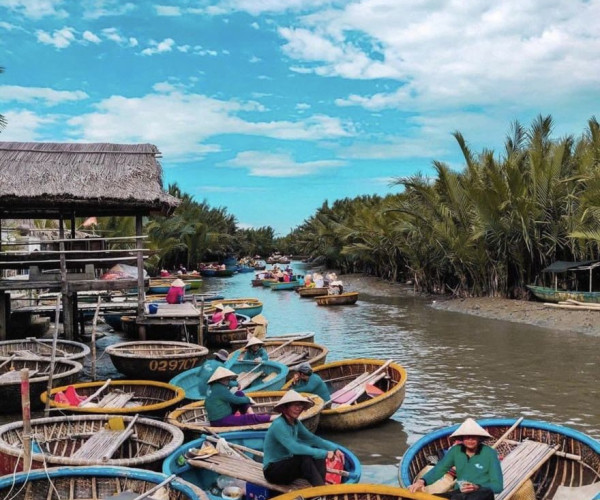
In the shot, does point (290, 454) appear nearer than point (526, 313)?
Yes

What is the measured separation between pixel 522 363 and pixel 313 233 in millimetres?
51576

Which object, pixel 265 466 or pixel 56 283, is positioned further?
pixel 56 283

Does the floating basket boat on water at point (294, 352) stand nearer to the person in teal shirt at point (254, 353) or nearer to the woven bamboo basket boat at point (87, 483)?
the person in teal shirt at point (254, 353)

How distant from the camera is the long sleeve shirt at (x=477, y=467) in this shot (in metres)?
5.73

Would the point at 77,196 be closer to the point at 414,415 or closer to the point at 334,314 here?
the point at 414,415

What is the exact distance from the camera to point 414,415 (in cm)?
1098

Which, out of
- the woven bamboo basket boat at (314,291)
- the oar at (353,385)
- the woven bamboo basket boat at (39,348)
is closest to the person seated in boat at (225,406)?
the oar at (353,385)

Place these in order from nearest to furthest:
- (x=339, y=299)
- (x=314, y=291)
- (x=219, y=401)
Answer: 1. (x=219, y=401)
2. (x=339, y=299)
3. (x=314, y=291)

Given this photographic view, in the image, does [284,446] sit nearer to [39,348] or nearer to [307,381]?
[307,381]

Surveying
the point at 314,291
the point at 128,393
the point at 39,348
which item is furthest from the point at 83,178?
the point at 314,291

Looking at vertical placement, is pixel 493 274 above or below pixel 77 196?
below

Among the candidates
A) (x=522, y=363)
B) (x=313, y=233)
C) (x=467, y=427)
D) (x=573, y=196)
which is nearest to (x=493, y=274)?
(x=573, y=196)

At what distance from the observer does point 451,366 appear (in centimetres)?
1523

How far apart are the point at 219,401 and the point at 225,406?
101mm
